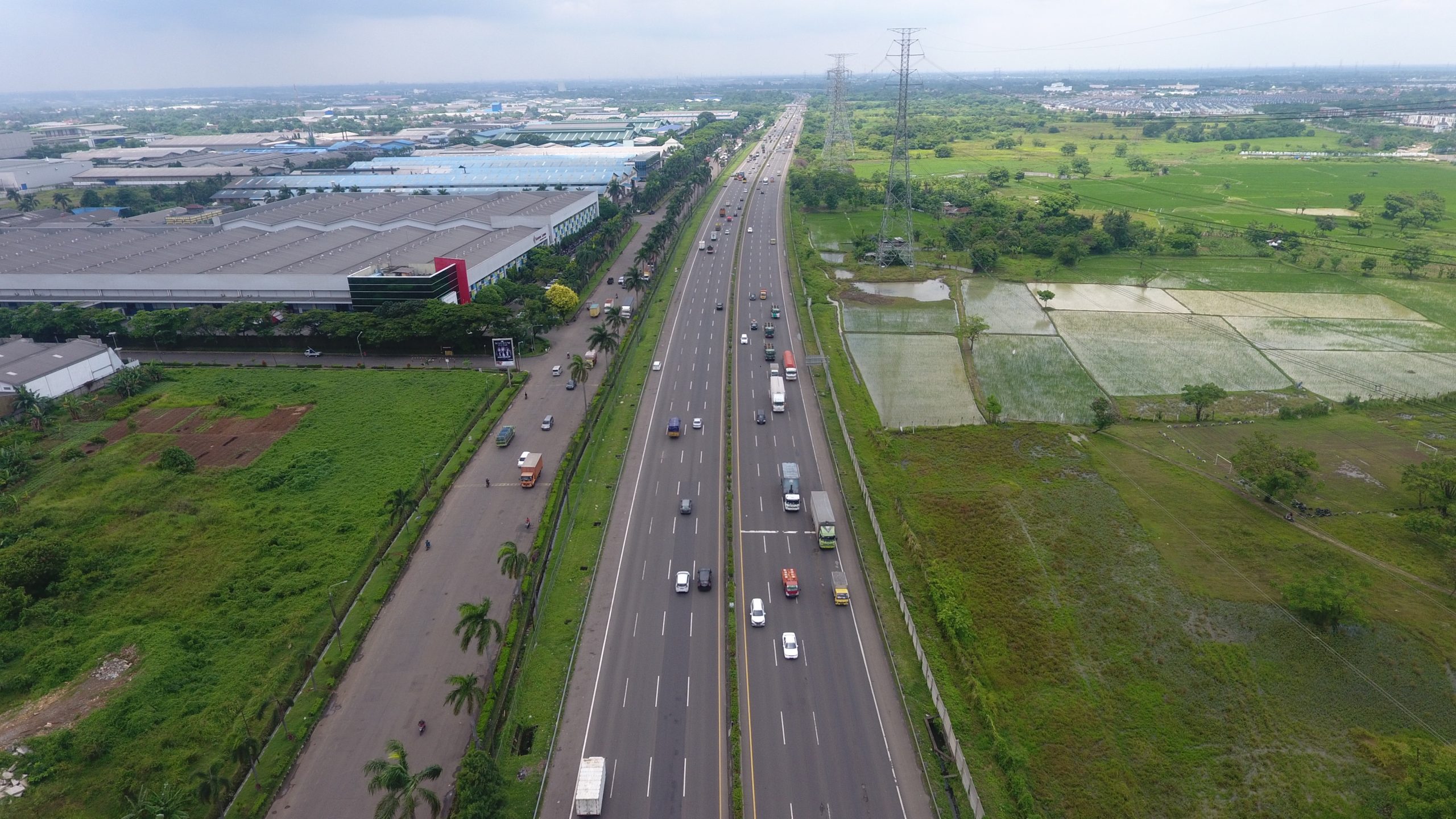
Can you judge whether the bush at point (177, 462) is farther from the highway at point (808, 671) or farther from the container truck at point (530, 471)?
the highway at point (808, 671)

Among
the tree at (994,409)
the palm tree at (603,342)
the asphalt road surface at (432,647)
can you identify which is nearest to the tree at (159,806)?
the asphalt road surface at (432,647)

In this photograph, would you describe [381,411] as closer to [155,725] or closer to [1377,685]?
[155,725]

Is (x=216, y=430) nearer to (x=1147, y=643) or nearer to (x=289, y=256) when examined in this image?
(x=289, y=256)

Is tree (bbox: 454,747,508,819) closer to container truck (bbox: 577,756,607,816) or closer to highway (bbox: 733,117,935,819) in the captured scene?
container truck (bbox: 577,756,607,816)

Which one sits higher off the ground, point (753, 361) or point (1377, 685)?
point (753, 361)

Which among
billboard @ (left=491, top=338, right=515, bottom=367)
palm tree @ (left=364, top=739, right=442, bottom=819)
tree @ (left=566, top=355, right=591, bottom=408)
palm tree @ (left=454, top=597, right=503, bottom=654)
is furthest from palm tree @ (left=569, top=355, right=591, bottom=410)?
palm tree @ (left=364, top=739, right=442, bottom=819)

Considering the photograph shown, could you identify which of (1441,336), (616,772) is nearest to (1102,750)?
(616,772)
